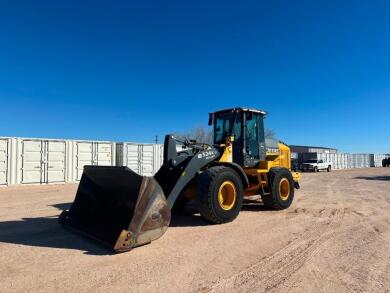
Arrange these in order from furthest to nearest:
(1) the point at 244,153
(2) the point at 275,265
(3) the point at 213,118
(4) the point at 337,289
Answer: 1. (3) the point at 213,118
2. (1) the point at 244,153
3. (2) the point at 275,265
4. (4) the point at 337,289

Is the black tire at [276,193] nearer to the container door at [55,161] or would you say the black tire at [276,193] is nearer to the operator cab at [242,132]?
the operator cab at [242,132]

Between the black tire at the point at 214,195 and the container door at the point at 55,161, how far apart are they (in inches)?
504

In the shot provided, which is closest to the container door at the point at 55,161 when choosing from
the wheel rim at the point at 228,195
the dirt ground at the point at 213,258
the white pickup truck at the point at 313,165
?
the dirt ground at the point at 213,258

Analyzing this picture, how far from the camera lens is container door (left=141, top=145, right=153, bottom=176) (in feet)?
70.9

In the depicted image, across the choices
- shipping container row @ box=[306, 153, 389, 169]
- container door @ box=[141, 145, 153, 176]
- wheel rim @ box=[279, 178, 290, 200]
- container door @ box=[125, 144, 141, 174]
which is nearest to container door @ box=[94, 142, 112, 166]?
container door @ box=[125, 144, 141, 174]

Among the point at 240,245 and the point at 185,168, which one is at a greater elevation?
the point at 185,168

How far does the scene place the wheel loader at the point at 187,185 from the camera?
18.1 feet

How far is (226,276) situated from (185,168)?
3.11 metres

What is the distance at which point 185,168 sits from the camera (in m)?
7.20

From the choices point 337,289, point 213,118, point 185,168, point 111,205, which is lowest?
point 337,289

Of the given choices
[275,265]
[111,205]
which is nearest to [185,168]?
[111,205]

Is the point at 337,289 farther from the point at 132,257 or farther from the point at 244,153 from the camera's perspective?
the point at 244,153

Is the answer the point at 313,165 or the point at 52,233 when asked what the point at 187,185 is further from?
the point at 313,165

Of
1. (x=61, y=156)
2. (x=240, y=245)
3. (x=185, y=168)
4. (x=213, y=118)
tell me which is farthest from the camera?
(x=61, y=156)
